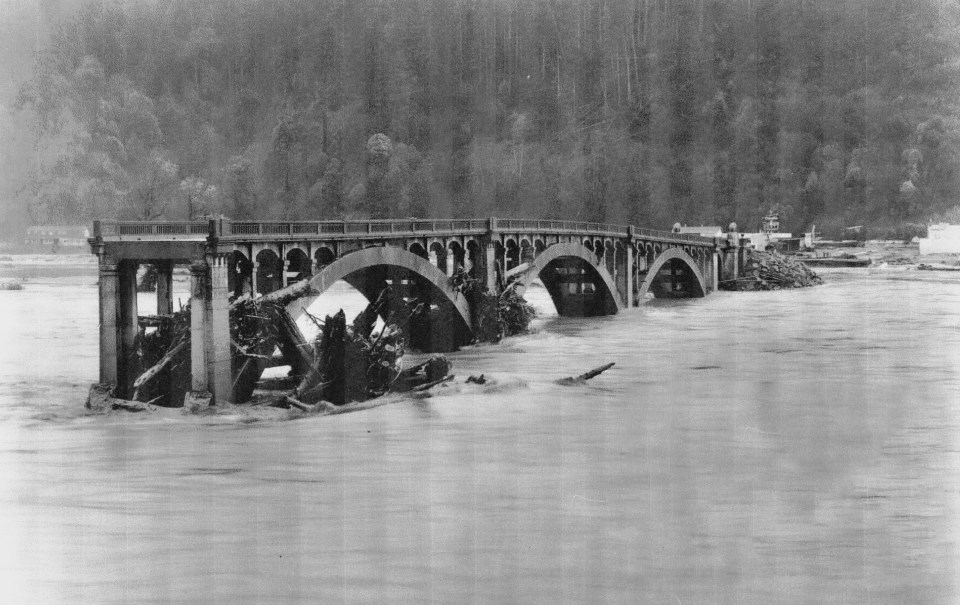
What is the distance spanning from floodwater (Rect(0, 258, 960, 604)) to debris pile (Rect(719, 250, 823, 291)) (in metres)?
62.0

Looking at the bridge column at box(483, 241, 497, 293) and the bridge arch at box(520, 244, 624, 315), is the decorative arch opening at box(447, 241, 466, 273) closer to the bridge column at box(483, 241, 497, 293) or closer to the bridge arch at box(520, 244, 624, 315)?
the bridge column at box(483, 241, 497, 293)

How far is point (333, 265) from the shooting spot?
133 ft

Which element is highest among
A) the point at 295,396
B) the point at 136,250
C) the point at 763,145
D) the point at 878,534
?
the point at 763,145

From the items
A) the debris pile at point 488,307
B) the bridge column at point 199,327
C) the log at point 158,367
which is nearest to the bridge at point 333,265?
the bridge column at point 199,327

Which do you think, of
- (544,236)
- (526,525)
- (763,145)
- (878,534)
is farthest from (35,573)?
(763,145)

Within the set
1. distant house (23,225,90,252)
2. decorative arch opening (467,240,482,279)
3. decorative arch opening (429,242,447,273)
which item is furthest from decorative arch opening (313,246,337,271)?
distant house (23,225,90,252)

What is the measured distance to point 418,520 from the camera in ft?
74.1

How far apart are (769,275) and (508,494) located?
299ft

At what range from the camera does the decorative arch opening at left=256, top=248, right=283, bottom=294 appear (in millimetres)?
38375

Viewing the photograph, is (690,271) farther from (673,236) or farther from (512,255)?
(512,255)

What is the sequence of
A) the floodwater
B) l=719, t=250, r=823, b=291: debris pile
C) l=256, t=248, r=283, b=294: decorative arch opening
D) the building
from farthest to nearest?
the building, l=719, t=250, r=823, b=291: debris pile, l=256, t=248, r=283, b=294: decorative arch opening, the floodwater

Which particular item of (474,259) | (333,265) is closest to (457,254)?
(474,259)

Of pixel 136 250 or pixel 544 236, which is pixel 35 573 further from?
pixel 544 236

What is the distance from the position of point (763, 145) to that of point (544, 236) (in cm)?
11719
